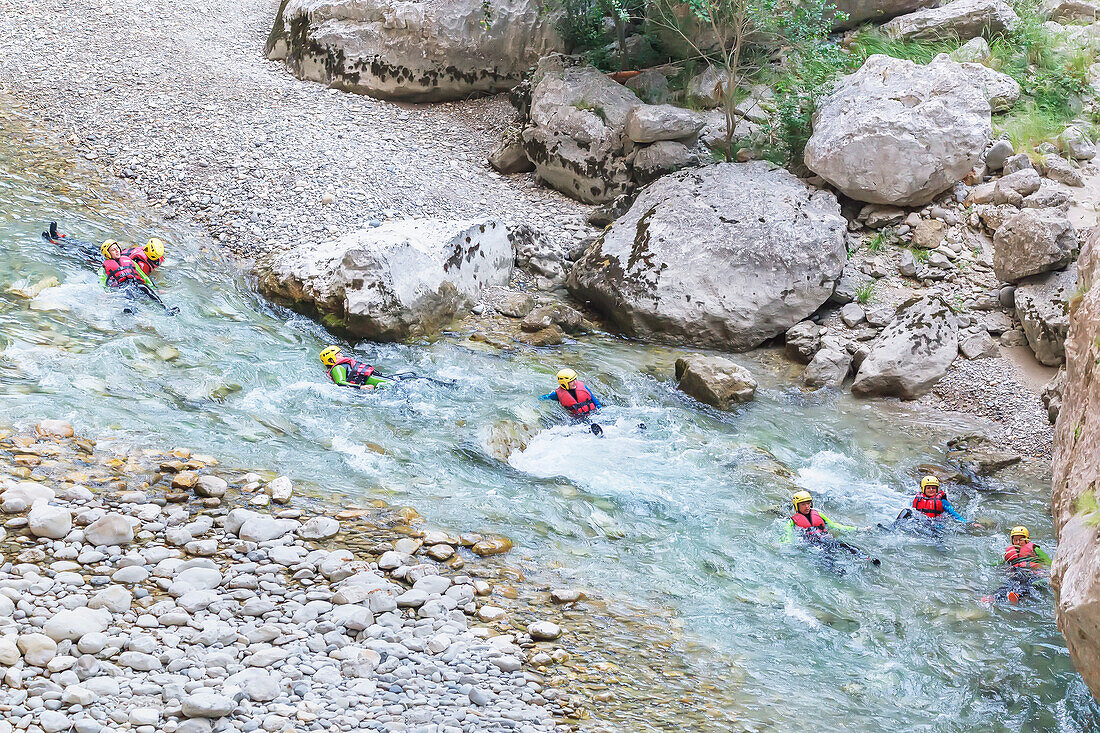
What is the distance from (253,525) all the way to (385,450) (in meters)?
1.74

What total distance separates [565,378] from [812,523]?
109 inches

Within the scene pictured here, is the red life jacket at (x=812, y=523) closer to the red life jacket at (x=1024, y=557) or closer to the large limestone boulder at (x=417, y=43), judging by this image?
the red life jacket at (x=1024, y=557)

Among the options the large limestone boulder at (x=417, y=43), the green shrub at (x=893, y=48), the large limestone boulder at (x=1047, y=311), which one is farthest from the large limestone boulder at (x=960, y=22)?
the large limestone boulder at (x=1047, y=311)

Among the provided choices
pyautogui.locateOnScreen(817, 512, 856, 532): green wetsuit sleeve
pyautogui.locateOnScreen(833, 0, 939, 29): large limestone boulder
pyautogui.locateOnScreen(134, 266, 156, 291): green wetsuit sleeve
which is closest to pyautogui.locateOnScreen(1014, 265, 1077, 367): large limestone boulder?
pyautogui.locateOnScreen(817, 512, 856, 532): green wetsuit sleeve

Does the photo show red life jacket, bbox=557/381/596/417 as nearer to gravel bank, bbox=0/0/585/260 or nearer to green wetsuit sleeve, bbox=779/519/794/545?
green wetsuit sleeve, bbox=779/519/794/545

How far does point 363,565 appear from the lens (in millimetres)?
5172

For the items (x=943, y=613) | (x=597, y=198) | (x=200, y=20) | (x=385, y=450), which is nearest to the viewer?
(x=943, y=613)

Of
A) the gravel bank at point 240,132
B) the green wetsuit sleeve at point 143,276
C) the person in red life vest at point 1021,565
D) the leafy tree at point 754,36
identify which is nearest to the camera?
the person in red life vest at point 1021,565

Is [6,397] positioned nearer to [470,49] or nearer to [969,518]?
[969,518]

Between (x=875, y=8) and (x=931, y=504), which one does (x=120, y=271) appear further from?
(x=875, y=8)

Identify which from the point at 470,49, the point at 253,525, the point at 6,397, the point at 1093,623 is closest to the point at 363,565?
the point at 253,525

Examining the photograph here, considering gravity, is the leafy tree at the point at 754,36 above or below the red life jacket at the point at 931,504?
above

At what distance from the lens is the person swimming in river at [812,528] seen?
645cm

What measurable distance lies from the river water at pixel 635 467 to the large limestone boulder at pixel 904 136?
305 centimetres
